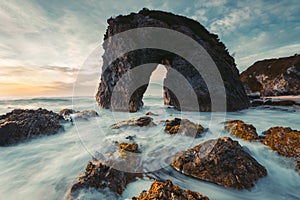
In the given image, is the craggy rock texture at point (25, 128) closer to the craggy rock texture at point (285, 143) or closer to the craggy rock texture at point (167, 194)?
the craggy rock texture at point (167, 194)

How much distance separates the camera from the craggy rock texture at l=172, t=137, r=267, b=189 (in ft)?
8.79

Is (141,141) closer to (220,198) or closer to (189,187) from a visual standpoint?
(189,187)

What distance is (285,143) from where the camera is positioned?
3.72 m

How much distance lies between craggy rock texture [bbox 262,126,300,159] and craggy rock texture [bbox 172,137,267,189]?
1135 mm

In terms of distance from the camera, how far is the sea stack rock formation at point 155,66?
12.1 meters

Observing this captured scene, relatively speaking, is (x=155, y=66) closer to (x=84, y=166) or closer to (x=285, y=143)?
(x=285, y=143)

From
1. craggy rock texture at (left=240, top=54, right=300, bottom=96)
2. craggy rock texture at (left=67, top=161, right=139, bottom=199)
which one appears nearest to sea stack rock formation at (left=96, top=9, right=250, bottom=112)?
craggy rock texture at (left=67, top=161, right=139, bottom=199)

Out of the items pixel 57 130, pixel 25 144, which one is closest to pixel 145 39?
pixel 57 130

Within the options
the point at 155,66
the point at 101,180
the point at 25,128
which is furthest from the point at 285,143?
the point at 155,66

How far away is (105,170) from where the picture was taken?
8.76ft

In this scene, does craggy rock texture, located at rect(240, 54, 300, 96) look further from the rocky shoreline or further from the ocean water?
the ocean water

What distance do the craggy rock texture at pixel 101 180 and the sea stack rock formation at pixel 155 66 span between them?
35.0 feet

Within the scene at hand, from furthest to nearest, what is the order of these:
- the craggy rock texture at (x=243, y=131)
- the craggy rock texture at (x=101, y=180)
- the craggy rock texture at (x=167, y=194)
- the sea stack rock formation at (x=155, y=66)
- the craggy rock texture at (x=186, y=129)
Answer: the sea stack rock formation at (x=155, y=66) → the craggy rock texture at (x=186, y=129) → the craggy rock texture at (x=243, y=131) → the craggy rock texture at (x=101, y=180) → the craggy rock texture at (x=167, y=194)

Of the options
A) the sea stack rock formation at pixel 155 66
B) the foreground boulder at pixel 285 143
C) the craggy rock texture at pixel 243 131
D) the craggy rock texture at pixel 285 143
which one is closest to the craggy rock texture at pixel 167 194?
the foreground boulder at pixel 285 143
